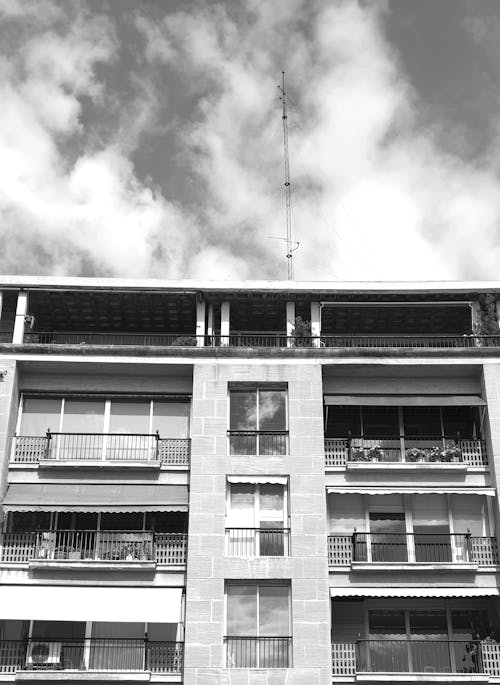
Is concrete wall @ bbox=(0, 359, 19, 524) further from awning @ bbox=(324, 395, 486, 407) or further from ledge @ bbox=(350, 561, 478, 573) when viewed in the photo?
ledge @ bbox=(350, 561, 478, 573)

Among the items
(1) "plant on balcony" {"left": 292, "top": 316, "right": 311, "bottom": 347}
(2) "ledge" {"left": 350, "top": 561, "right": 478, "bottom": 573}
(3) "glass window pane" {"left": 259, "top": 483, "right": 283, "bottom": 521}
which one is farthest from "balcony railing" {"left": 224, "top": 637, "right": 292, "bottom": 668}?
(1) "plant on balcony" {"left": 292, "top": 316, "right": 311, "bottom": 347}

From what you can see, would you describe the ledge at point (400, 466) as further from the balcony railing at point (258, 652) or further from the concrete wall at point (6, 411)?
the concrete wall at point (6, 411)

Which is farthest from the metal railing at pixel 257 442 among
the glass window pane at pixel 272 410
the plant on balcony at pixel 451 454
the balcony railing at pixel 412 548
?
the plant on balcony at pixel 451 454

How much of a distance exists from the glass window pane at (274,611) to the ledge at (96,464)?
5.36 m

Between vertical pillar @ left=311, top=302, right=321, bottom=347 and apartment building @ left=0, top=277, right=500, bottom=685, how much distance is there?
0.09 metres

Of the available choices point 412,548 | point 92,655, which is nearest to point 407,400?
point 412,548

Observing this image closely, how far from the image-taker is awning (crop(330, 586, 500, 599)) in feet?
102

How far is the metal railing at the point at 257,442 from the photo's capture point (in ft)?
107

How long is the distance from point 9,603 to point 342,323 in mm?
15880

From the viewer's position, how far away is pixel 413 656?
31031mm

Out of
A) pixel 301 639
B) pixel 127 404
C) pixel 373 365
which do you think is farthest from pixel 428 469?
pixel 127 404

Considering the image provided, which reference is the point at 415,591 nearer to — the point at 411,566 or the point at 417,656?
the point at 411,566

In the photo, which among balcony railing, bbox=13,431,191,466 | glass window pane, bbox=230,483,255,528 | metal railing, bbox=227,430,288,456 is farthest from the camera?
balcony railing, bbox=13,431,191,466

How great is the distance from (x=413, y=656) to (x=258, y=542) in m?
6.05
